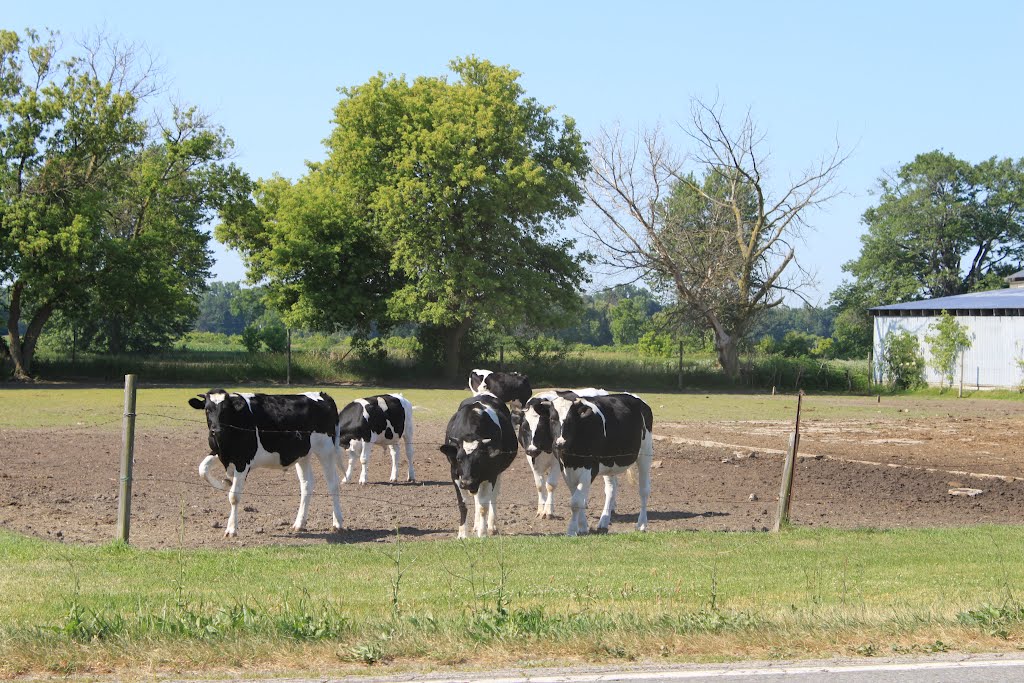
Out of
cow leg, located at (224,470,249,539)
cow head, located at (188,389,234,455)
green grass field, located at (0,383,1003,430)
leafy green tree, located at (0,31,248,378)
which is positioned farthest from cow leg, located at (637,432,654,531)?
leafy green tree, located at (0,31,248,378)

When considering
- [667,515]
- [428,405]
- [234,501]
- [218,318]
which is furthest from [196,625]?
[218,318]

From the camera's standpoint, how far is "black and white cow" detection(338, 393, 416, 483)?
63.4 ft

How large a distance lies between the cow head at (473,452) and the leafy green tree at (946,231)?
78056 mm

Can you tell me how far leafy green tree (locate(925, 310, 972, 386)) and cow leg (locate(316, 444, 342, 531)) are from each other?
44.9 meters

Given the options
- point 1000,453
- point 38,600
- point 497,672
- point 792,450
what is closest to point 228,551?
point 38,600

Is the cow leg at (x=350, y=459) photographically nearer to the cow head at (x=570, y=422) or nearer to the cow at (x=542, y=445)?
the cow at (x=542, y=445)

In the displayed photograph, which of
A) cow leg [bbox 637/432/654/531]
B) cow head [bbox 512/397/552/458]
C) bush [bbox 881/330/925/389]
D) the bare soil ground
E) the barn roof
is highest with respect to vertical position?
the barn roof

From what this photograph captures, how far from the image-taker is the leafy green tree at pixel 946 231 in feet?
284

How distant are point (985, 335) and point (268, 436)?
4594cm

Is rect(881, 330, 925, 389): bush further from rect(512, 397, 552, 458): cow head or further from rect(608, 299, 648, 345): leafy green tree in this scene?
rect(608, 299, 648, 345): leafy green tree

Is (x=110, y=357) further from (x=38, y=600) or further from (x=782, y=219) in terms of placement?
(x=38, y=600)

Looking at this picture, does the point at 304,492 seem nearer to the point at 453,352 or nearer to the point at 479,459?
the point at 479,459

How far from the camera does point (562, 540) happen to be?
511 inches

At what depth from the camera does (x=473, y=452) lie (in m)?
13.8
